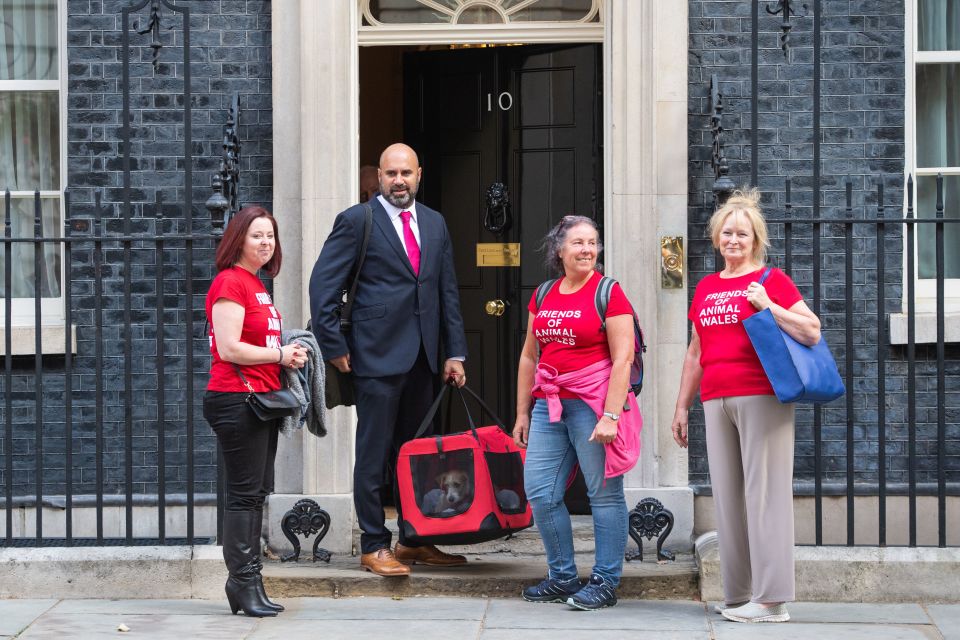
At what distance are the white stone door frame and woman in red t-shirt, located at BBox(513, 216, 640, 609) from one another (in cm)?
100

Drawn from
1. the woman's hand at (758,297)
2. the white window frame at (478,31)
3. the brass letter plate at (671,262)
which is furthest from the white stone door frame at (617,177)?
the woman's hand at (758,297)

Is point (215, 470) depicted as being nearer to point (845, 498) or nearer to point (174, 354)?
point (174, 354)

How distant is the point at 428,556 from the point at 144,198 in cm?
243

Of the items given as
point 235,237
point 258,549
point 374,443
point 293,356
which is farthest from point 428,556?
point 235,237

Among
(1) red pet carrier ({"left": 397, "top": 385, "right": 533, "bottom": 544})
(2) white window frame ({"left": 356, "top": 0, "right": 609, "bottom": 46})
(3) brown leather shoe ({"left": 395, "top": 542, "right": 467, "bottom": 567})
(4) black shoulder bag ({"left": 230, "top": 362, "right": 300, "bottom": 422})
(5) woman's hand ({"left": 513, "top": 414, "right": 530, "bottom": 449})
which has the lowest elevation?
(3) brown leather shoe ({"left": 395, "top": 542, "right": 467, "bottom": 567})

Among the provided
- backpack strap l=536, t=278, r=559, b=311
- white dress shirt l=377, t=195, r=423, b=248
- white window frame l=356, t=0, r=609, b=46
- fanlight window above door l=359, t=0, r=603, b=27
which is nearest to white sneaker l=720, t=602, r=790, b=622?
backpack strap l=536, t=278, r=559, b=311

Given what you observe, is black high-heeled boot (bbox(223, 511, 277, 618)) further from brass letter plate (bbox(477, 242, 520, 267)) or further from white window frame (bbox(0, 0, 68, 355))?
brass letter plate (bbox(477, 242, 520, 267))

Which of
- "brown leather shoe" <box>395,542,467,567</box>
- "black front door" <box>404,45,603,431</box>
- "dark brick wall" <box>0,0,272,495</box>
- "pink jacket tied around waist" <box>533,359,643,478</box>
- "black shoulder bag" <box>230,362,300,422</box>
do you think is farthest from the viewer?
"black front door" <box>404,45,603,431</box>

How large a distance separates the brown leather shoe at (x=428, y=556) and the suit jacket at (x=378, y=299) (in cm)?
87

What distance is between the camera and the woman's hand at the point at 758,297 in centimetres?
546

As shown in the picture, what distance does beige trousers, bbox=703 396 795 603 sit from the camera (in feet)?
18.2

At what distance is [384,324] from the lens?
637 centimetres

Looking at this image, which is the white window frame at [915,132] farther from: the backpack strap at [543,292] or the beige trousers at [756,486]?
the backpack strap at [543,292]

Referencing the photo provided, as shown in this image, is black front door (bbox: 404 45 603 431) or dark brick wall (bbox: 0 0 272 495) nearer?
dark brick wall (bbox: 0 0 272 495)
